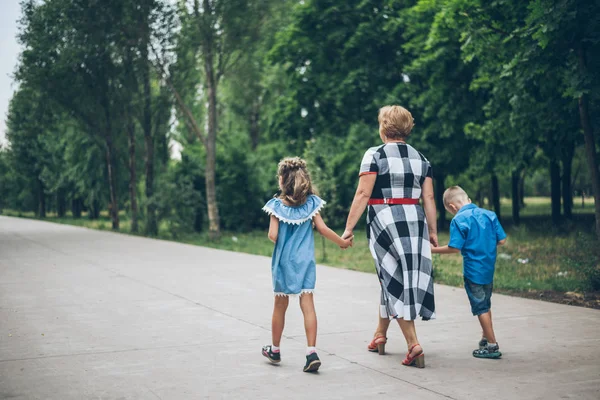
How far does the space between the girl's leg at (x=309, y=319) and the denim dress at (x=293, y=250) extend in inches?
2.5

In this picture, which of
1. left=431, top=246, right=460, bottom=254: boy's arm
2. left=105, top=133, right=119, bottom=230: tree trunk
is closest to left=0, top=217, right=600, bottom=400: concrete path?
left=431, top=246, right=460, bottom=254: boy's arm

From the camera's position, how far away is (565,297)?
31.5ft

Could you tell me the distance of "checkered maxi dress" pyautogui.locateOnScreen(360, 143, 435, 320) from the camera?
231 inches

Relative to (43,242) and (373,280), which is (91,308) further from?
(43,242)

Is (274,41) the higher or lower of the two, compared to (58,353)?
higher

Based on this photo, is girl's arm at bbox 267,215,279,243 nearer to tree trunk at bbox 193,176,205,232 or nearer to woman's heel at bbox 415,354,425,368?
woman's heel at bbox 415,354,425,368

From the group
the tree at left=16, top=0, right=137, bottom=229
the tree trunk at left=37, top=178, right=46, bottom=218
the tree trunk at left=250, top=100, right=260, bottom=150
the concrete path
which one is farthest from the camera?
the tree trunk at left=37, top=178, right=46, bottom=218

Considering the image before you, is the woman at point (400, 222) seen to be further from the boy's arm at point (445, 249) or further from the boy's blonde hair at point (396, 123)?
the boy's arm at point (445, 249)

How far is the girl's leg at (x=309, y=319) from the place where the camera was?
5805 millimetres

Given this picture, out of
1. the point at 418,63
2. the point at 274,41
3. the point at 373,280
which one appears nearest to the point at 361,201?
the point at 373,280

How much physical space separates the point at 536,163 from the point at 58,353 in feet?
75.0

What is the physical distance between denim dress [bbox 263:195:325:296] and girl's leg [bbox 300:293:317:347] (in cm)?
6

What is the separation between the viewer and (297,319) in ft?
27.3

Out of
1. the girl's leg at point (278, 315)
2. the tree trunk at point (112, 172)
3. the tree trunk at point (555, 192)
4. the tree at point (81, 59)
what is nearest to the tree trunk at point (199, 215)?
the tree at point (81, 59)
